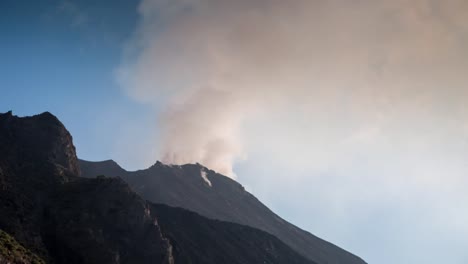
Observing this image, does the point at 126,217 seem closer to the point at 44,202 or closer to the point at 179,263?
the point at 44,202

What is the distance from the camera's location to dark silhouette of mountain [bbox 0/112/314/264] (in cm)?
7362

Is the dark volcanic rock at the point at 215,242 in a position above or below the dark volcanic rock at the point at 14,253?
above

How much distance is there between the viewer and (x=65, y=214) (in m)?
82.2

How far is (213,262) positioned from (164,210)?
2718cm

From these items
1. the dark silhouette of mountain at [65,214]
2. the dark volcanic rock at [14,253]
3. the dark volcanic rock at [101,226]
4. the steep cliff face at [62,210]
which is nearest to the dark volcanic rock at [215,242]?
the dark silhouette of mountain at [65,214]

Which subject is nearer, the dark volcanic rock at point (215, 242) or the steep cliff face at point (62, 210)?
the steep cliff face at point (62, 210)

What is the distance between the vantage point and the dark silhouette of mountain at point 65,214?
73625 mm

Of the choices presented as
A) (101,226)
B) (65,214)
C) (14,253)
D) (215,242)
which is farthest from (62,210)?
(215,242)

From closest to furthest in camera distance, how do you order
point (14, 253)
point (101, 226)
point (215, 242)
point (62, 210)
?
point (14, 253)
point (62, 210)
point (101, 226)
point (215, 242)

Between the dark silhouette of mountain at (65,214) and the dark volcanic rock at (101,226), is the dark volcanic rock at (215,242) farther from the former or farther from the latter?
the dark volcanic rock at (101,226)

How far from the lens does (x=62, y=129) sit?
11856 centimetres

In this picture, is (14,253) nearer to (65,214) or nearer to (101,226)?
(65,214)

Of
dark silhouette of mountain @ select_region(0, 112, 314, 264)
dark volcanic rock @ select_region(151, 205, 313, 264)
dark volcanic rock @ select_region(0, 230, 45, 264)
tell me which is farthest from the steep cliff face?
dark volcanic rock @ select_region(151, 205, 313, 264)

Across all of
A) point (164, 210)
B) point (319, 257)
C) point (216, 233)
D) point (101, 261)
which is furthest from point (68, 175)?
point (319, 257)
